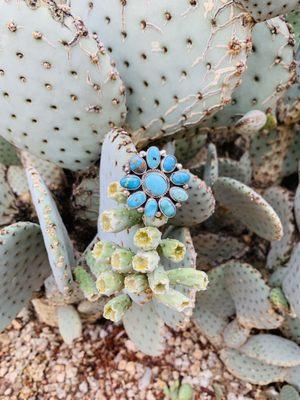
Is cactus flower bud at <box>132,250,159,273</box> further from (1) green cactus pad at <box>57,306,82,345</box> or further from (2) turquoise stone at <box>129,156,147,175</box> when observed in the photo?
(1) green cactus pad at <box>57,306,82,345</box>

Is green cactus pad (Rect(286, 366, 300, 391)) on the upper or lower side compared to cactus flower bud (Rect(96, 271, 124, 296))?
lower

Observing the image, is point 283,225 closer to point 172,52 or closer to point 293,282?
point 293,282

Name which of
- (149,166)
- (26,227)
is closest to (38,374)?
(26,227)

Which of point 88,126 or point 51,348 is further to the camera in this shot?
point 51,348

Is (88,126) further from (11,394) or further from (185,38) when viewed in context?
(11,394)

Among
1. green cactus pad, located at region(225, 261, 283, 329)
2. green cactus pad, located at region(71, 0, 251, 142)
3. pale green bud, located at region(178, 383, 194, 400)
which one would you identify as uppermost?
green cactus pad, located at region(71, 0, 251, 142)

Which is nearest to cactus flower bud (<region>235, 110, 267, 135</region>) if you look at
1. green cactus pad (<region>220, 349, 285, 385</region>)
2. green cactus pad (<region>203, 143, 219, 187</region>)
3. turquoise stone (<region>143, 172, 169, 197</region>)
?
green cactus pad (<region>203, 143, 219, 187</region>)
